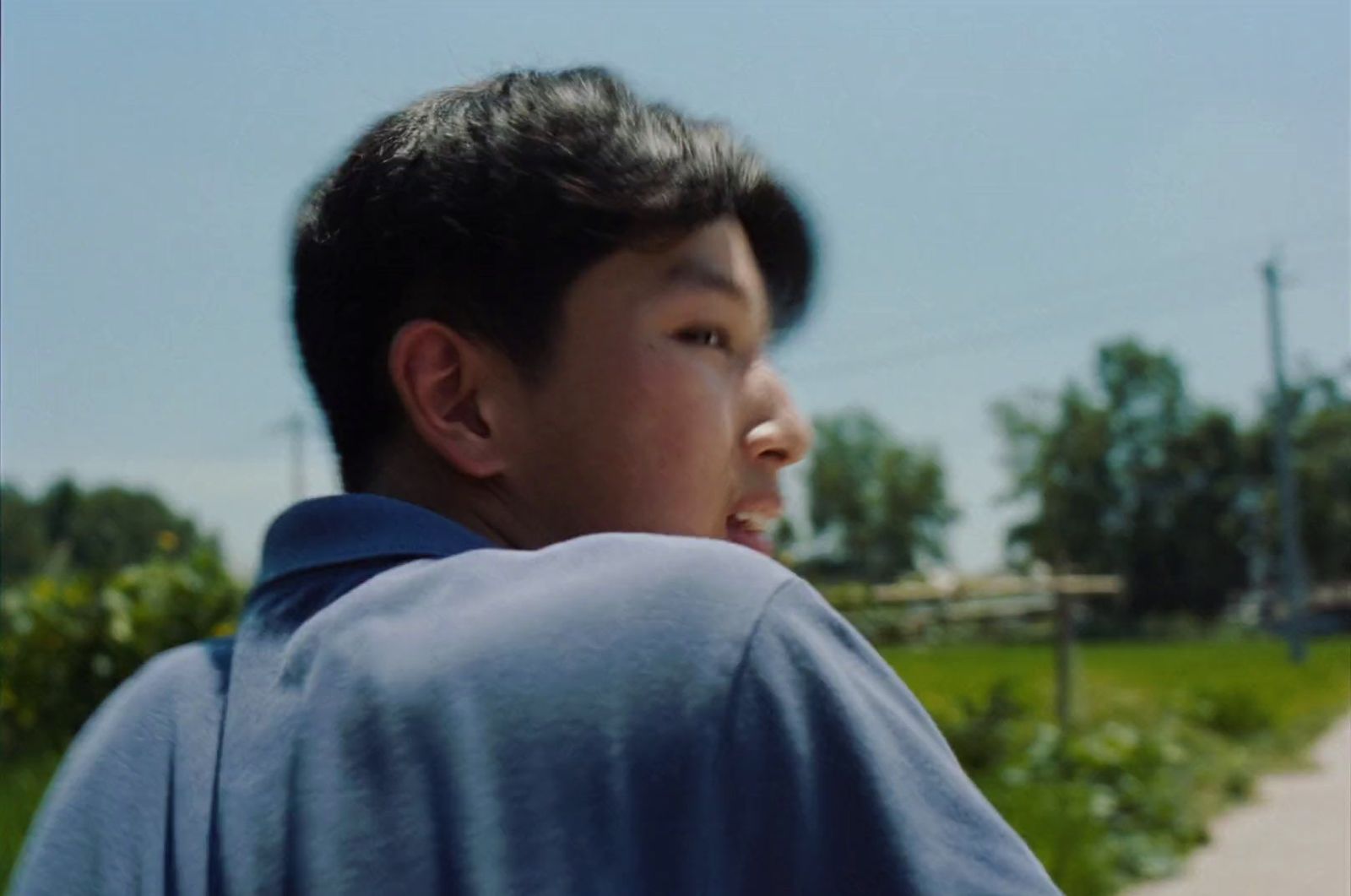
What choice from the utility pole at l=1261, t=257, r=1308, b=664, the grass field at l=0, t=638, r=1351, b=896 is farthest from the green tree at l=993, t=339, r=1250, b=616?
the grass field at l=0, t=638, r=1351, b=896

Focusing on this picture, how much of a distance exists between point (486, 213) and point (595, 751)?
15.0 inches

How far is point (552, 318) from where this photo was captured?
0.93 m

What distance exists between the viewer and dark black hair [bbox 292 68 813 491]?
944 millimetres

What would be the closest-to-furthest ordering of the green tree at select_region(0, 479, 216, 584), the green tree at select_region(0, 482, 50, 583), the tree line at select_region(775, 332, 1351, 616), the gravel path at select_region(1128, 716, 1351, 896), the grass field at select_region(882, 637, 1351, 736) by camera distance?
the green tree at select_region(0, 482, 50, 583)
the gravel path at select_region(1128, 716, 1351, 896)
the green tree at select_region(0, 479, 216, 584)
the grass field at select_region(882, 637, 1351, 736)
the tree line at select_region(775, 332, 1351, 616)

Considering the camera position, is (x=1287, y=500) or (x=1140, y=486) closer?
(x=1287, y=500)

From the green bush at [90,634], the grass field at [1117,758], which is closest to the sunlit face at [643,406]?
the grass field at [1117,758]

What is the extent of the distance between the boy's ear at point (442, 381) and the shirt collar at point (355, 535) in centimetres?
7

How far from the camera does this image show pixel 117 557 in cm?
899

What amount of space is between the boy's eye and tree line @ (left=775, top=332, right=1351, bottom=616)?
161ft

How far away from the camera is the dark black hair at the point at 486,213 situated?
3.10 ft

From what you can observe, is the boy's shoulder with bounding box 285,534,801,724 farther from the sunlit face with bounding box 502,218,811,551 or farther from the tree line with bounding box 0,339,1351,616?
the tree line with bounding box 0,339,1351,616

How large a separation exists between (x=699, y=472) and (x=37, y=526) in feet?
39.7

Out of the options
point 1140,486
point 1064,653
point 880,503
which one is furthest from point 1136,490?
point 1064,653

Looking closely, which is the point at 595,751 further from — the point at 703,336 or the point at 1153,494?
the point at 1153,494
